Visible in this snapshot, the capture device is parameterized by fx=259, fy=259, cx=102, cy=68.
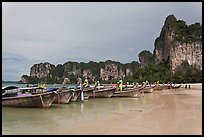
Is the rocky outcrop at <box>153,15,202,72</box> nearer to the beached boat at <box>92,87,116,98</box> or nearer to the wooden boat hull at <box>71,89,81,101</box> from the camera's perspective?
the beached boat at <box>92,87,116,98</box>

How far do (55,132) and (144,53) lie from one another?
11276cm

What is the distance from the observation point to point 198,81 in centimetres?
6762

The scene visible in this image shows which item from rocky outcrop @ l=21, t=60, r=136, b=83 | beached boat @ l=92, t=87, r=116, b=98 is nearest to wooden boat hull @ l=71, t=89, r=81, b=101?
beached boat @ l=92, t=87, r=116, b=98

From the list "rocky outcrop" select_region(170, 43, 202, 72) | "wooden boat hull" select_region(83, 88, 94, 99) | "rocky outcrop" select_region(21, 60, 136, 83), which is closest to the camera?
"wooden boat hull" select_region(83, 88, 94, 99)

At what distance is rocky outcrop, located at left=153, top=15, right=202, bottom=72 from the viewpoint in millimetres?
A: 87312

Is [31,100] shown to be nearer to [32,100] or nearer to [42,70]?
[32,100]

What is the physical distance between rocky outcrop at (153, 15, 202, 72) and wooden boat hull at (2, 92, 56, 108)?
245 feet

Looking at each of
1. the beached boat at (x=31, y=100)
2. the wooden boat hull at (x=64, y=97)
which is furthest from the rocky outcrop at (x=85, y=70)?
the beached boat at (x=31, y=100)

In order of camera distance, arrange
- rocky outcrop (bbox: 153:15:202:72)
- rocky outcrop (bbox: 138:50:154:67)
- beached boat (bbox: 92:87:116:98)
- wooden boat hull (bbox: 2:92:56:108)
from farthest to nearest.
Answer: rocky outcrop (bbox: 138:50:154:67)
rocky outcrop (bbox: 153:15:202:72)
beached boat (bbox: 92:87:116:98)
wooden boat hull (bbox: 2:92:56:108)

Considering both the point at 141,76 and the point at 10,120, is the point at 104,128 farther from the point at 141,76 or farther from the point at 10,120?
the point at 141,76

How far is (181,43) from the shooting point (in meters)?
89.8

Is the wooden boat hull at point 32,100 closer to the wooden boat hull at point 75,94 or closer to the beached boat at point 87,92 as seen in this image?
the wooden boat hull at point 75,94

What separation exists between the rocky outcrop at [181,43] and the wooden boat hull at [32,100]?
74592 mm

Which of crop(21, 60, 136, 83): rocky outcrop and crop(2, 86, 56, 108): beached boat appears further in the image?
crop(21, 60, 136, 83): rocky outcrop
